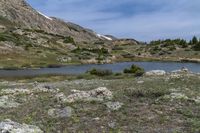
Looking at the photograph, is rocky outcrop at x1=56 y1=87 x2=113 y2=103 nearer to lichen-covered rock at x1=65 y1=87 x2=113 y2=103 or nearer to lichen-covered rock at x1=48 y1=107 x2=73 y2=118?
lichen-covered rock at x1=65 y1=87 x2=113 y2=103

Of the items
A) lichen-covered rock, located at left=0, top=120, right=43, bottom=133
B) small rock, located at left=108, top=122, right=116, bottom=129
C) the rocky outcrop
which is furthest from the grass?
lichen-covered rock, located at left=0, top=120, right=43, bottom=133

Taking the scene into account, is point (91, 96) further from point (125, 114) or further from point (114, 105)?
point (125, 114)

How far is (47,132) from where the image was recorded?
809 inches

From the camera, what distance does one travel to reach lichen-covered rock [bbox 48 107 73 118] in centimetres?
2406

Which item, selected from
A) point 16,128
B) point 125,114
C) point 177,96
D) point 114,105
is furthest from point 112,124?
point 177,96

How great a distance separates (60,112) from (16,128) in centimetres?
497

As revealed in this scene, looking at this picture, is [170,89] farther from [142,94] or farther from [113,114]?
[113,114]

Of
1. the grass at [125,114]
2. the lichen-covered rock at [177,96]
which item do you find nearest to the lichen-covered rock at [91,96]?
the grass at [125,114]

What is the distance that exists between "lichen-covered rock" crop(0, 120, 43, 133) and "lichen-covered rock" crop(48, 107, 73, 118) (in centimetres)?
309

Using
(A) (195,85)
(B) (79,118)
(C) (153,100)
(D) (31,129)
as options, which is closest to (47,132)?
(D) (31,129)

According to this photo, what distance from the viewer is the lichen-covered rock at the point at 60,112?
947 inches

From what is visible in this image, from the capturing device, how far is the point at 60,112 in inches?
974

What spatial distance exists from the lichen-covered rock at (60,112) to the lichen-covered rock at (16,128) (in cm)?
309

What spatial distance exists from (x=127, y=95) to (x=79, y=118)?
23.5 feet
